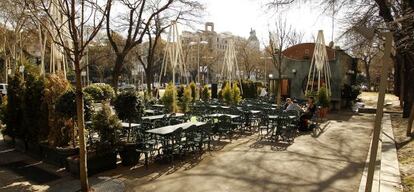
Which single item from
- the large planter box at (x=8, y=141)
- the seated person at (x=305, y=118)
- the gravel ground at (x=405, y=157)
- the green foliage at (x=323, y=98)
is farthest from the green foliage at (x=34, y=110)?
the green foliage at (x=323, y=98)

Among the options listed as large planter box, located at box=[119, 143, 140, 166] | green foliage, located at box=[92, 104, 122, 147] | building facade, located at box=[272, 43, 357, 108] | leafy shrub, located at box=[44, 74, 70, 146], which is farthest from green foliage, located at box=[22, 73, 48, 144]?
building facade, located at box=[272, 43, 357, 108]

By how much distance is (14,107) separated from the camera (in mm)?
11328

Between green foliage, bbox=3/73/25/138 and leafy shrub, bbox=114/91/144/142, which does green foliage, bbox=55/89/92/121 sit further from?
green foliage, bbox=3/73/25/138

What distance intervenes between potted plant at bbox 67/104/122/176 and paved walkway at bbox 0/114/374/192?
26cm

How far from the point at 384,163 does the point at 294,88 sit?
19.1m

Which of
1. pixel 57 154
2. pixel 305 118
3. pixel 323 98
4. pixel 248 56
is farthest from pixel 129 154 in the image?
pixel 248 56

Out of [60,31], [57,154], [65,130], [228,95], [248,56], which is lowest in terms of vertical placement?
[57,154]

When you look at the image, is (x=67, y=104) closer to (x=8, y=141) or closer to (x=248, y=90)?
(x=8, y=141)

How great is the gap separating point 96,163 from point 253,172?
3740mm

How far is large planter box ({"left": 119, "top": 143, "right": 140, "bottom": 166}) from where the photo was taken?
8.86 meters

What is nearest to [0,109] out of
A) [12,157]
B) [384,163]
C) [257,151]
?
[12,157]

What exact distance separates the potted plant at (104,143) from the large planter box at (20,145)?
3399 millimetres

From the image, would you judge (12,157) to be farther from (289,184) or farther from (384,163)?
(384,163)

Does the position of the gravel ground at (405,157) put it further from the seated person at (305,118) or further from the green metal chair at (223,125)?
the green metal chair at (223,125)
